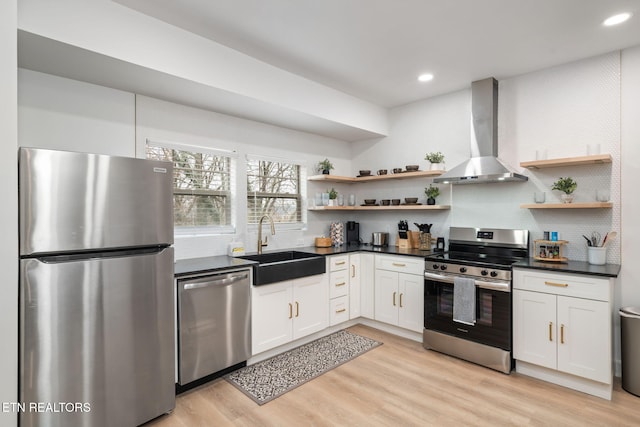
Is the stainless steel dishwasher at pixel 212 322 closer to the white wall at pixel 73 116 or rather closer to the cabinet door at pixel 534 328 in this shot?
the white wall at pixel 73 116

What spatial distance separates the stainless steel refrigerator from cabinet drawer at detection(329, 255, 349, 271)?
1832mm

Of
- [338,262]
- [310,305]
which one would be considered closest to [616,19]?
[338,262]

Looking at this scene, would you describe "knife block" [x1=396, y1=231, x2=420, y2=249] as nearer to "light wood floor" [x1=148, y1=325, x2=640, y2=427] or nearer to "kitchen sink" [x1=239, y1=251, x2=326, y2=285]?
"kitchen sink" [x1=239, y1=251, x2=326, y2=285]

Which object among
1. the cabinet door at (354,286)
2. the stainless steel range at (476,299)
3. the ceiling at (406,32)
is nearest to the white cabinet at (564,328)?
the stainless steel range at (476,299)

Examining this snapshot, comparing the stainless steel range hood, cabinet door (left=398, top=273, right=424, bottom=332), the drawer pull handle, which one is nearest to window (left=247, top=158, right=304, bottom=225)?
cabinet door (left=398, top=273, right=424, bottom=332)

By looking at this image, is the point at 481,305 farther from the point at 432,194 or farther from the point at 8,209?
the point at 8,209

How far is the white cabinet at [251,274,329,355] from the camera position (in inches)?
120

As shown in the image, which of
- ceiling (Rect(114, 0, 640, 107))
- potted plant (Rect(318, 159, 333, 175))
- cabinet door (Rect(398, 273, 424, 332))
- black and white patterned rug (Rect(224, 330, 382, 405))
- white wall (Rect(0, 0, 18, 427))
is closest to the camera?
white wall (Rect(0, 0, 18, 427))

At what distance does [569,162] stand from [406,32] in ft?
6.11

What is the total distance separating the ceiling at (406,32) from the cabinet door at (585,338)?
2134 millimetres

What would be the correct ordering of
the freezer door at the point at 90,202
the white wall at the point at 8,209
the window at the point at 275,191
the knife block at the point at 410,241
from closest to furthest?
the white wall at the point at 8,209 → the freezer door at the point at 90,202 → the window at the point at 275,191 → the knife block at the point at 410,241

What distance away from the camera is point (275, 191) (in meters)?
4.09

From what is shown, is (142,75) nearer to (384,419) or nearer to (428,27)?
(428,27)

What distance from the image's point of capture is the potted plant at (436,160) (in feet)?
12.9
